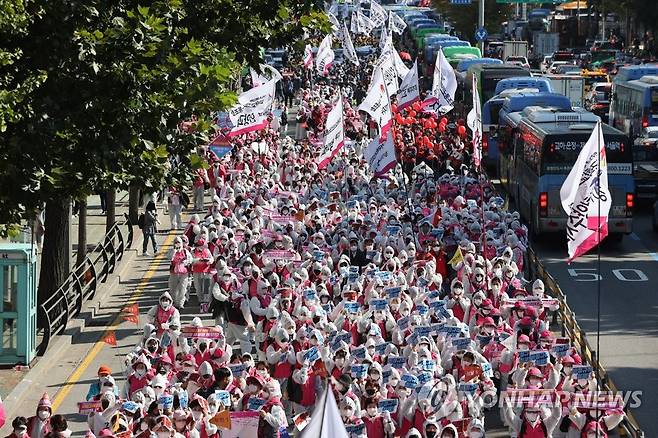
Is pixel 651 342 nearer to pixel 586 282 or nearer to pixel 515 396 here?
pixel 586 282

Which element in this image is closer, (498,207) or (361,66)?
(498,207)

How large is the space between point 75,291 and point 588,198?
1161 centimetres

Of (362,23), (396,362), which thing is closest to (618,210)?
(396,362)

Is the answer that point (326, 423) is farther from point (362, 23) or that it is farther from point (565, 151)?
point (362, 23)

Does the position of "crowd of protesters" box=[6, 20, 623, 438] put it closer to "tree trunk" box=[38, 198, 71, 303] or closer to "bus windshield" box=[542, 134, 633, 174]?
"bus windshield" box=[542, 134, 633, 174]

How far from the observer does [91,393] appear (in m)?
18.1

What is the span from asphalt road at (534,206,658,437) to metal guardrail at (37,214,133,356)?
314 inches

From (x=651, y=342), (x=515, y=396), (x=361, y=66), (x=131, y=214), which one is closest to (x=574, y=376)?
(x=515, y=396)

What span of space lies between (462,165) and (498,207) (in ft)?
28.7

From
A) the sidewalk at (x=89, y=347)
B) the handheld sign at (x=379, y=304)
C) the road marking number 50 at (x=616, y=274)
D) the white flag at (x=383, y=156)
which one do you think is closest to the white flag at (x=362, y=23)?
the sidewalk at (x=89, y=347)

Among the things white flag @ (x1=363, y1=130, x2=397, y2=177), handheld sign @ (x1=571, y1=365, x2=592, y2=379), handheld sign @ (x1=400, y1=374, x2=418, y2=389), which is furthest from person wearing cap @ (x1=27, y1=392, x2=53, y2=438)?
white flag @ (x1=363, y1=130, x2=397, y2=177)

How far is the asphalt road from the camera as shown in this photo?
23.3 metres

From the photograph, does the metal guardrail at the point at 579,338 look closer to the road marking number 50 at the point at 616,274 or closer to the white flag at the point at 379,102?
the road marking number 50 at the point at 616,274

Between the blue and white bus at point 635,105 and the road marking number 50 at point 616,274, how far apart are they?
1174cm
